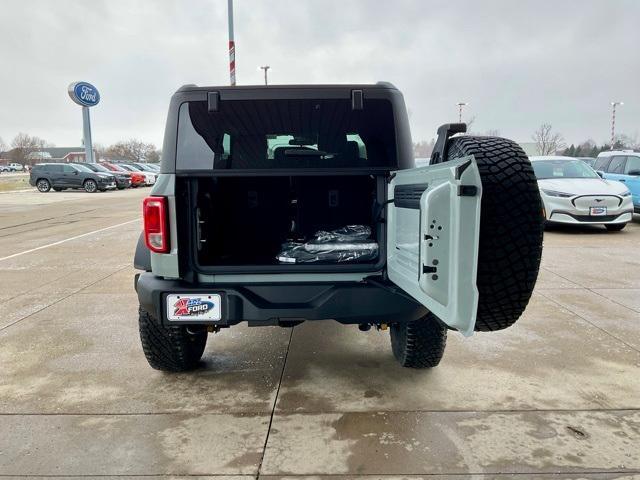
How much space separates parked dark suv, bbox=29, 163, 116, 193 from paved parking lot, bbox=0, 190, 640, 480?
2106 centimetres

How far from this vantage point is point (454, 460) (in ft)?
7.59

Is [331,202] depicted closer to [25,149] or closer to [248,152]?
[248,152]

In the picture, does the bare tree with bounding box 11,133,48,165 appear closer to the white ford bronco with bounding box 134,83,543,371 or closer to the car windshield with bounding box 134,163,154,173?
the car windshield with bounding box 134,163,154,173

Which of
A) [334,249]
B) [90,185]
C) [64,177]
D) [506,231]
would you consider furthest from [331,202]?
[64,177]

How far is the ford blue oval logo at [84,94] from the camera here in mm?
28562

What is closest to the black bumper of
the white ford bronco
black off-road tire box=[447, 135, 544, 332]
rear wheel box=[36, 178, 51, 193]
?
the white ford bronco

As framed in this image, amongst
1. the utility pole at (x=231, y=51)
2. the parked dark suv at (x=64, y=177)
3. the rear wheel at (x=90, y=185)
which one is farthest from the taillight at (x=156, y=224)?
the rear wheel at (x=90, y=185)

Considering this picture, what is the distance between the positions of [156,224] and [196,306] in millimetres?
511

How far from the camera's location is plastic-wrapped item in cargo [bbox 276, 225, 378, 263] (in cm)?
308

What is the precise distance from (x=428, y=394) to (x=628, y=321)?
2449 mm

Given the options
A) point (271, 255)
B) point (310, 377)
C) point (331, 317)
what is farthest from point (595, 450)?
point (271, 255)

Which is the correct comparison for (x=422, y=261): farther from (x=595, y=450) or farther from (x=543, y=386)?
(x=543, y=386)

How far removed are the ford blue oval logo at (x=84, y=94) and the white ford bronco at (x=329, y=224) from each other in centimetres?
2985

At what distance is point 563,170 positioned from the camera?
9820mm
